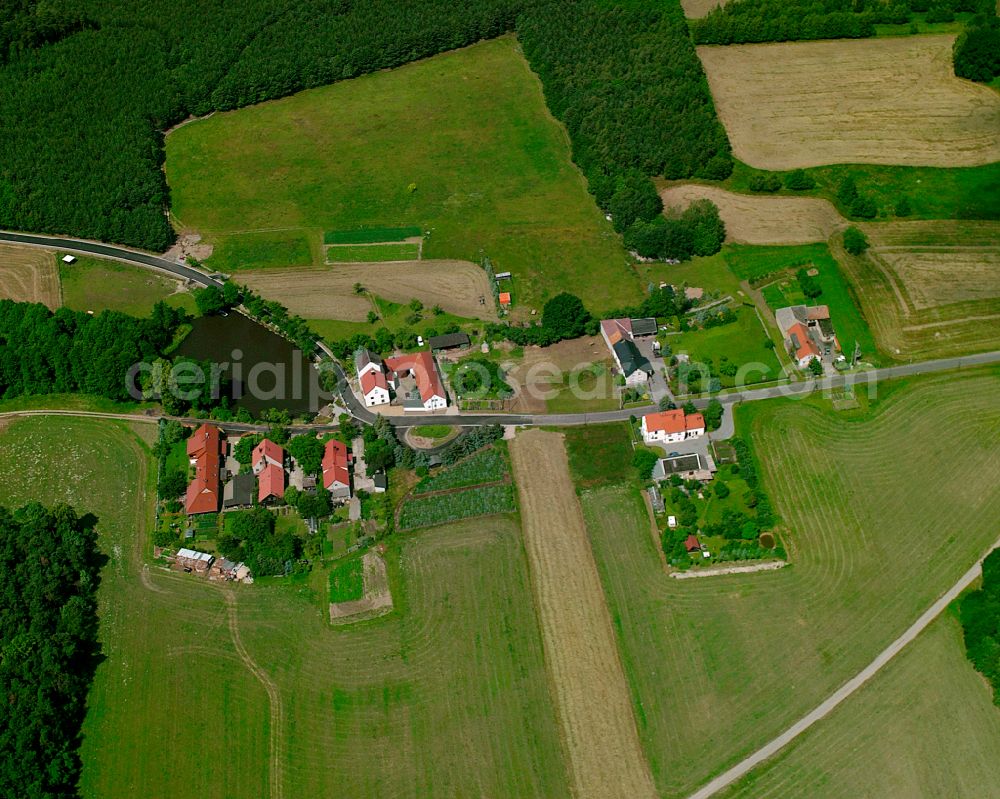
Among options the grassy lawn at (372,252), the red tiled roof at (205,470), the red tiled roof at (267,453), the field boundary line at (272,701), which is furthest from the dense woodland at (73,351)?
the field boundary line at (272,701)

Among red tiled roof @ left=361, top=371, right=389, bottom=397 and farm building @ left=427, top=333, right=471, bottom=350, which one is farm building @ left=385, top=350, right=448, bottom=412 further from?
red tiled roof @ left=361, top=371, right=389, bottom=397

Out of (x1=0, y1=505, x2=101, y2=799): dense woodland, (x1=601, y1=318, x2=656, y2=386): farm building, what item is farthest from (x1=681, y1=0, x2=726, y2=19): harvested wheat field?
(x1=0, y1=505, x2=101, y2=799): dense woodland

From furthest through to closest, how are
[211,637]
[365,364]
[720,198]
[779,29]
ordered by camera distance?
1. [779,29]
2. [720,198]
3. [365,364]
4. [211,637]

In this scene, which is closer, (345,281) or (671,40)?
(345,281)

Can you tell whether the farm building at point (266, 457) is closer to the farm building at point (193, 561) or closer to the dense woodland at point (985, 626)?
the farm building at point (193, 561)

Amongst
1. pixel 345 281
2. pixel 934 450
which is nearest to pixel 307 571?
pixel 345 281

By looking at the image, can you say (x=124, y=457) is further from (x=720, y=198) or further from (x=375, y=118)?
(x=720, y=198)
